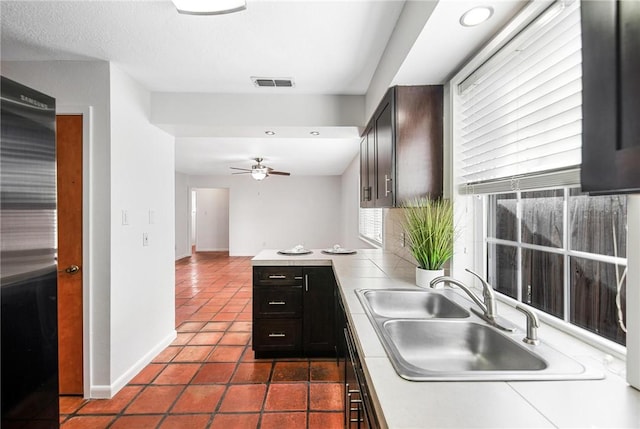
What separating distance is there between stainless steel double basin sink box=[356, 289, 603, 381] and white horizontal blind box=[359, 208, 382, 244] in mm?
2779

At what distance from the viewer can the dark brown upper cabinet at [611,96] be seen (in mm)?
476

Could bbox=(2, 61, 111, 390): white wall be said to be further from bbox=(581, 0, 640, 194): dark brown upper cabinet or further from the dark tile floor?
bbox=(581, 0, 640, 194): dark brown upper cabinet

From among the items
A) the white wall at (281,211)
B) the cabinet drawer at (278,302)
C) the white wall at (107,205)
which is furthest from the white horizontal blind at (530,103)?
the white wall at (281,211)

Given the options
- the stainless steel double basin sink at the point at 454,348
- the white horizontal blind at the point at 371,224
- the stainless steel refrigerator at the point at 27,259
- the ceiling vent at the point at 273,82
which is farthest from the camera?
the white horizontal blind at the point at 371,224

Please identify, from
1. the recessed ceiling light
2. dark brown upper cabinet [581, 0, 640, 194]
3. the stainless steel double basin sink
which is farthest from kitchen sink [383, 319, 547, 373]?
the recessed ceiling light

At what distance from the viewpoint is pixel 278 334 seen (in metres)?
2.74

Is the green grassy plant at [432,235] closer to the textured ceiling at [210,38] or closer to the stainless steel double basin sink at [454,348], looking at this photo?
the stainless steel double basin sink at [454,348]

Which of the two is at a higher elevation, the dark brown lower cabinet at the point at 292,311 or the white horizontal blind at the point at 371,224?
the white horizontal blind at the point at 371,224

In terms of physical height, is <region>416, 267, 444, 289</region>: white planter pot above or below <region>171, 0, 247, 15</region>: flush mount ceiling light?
below

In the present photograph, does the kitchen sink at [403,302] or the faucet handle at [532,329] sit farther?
the kitchen sink at [403,302]

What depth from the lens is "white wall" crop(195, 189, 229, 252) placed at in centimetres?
1029

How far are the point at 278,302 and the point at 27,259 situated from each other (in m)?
1.74

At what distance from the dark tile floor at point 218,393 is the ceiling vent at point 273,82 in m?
2.30

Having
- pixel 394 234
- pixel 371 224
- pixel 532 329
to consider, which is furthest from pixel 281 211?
pixel 532 329
